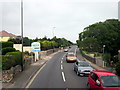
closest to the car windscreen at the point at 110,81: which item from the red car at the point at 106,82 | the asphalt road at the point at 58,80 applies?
the red car at the point at 106,82

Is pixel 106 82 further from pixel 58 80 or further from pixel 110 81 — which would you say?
pixel 58 80

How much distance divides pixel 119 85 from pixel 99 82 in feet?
3.61

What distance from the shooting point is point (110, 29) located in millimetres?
44688

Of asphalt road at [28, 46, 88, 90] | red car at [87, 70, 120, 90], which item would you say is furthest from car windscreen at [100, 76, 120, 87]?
asphalt road at [28, 46, 88, 90]

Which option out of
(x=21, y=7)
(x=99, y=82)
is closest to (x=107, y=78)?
(x=99, y=82)

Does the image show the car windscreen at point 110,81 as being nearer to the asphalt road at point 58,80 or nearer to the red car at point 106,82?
the red car at point 106,82

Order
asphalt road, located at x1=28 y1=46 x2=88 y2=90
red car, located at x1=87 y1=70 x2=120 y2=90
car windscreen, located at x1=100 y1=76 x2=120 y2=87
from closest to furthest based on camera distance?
red car, located at x1=87 y1=70 x2=120 y2=90, car windscreen, located at x1=100 y1=76 x2=120 y2=87, asphalt road, located at x1=28 y1=46 x2=88 y2=90

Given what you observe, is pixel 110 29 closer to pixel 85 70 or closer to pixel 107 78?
pixel 85 70

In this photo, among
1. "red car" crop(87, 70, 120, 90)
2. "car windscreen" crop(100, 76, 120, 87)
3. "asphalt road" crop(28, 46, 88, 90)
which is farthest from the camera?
"asphalt road" crop(28, 46, 88, 90)

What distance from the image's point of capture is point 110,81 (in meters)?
10.2

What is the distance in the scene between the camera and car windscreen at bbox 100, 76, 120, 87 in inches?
382

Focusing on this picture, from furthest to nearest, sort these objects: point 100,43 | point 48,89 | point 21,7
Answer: point 100,43
point 21,7
point 48,89

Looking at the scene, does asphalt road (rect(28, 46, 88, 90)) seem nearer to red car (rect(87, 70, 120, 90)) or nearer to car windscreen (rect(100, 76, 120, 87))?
red car (rect(87, 70, 120, 90))

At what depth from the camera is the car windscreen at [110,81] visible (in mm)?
9703
